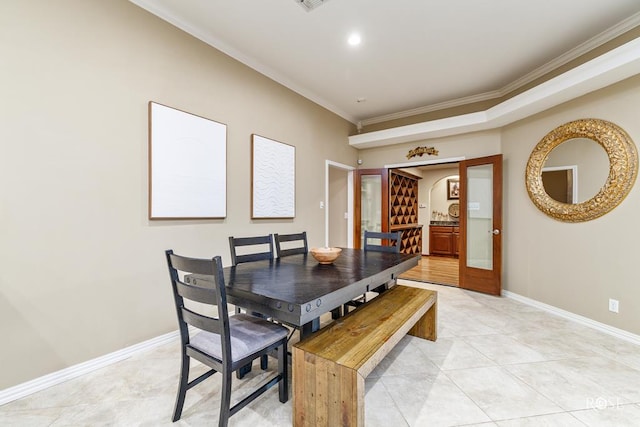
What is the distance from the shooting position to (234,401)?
5.65 feet

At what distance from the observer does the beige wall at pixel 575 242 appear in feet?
8.62

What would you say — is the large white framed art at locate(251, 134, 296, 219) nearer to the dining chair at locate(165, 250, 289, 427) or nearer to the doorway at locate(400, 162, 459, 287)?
the dining chair at locate(165, 250, 289, 427)

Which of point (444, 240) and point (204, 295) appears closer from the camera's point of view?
point (204, 295)

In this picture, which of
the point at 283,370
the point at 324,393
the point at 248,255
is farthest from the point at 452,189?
the point at 324,393

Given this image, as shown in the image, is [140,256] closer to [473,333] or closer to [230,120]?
[230,120]

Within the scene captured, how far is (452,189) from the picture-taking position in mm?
7969

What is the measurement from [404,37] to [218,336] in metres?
3.20

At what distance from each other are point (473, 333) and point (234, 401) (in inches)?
90.4

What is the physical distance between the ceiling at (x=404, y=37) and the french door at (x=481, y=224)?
3.80 feet

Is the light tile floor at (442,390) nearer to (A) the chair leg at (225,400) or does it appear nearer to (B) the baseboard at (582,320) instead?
(B) the baseboard at (582,320)

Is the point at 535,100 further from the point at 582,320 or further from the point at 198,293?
the point at 198,293

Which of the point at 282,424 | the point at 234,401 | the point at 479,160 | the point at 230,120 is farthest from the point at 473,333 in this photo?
the point at 230,120

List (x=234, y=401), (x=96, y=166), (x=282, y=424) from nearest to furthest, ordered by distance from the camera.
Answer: (x=282, y=424) < (x=234, y=401) < (x=96, y=166)

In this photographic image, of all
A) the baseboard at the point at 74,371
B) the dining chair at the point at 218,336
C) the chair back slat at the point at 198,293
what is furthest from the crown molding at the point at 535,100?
the baseboard at the point at 74,371
